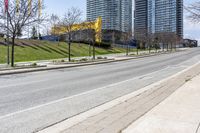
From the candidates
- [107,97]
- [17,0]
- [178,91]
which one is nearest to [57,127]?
[107,97]

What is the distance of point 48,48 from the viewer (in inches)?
2295

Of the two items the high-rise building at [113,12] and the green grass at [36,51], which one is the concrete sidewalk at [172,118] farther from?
the high-rise building at [113,12]

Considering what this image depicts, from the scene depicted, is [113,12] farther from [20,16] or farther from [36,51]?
[20,16]

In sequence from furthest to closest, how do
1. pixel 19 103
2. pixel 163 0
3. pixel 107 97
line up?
pixel 163 0 < pixel 107 97 < pixel 19 103

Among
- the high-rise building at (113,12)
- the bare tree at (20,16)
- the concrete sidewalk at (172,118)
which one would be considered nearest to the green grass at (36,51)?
the bare tree at (20,16)

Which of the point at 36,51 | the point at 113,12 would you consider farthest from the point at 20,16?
the point at 113,12

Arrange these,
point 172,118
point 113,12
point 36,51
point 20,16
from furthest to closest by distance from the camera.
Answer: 1. point 113,12
2. point 36,51
3. point 20,16
4. point 172,118

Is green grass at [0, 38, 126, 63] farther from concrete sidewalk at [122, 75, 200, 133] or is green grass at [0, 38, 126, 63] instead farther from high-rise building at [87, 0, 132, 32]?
concrete sidewalk at [122, 75, 200, 133]

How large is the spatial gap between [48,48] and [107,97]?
45.8m

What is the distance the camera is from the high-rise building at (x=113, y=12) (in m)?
94.6

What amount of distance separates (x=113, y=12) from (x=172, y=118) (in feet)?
305

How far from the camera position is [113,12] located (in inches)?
3947

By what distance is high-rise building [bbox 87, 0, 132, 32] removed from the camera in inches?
3723

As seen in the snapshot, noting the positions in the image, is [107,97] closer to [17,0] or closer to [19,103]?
[19,103]
